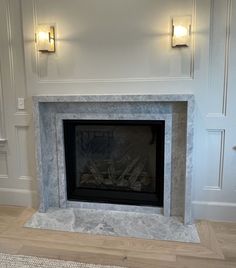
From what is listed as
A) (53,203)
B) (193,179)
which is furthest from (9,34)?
(193,179)

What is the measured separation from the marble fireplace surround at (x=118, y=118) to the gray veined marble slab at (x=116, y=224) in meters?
0.08

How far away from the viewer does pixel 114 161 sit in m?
3.04

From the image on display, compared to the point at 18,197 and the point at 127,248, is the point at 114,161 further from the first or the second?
the point at 18,197

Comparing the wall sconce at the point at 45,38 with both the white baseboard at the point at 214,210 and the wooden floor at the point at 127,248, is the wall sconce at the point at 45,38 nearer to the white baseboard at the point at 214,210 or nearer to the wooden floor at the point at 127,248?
the wooden floor at the point at 127,248

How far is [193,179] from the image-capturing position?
2.72 meters

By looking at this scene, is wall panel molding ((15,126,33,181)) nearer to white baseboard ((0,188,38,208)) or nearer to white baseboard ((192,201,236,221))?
white baseboard ((0,188,38,208))

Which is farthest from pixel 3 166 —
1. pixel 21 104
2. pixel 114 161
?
pixel 114 161

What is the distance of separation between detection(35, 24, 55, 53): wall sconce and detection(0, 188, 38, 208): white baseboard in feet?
5.30

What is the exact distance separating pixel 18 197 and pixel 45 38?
184 cm

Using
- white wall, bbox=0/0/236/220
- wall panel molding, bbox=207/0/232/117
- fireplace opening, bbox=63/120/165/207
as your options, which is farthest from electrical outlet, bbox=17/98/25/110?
wall panel molding, bbox=207/0/232/117

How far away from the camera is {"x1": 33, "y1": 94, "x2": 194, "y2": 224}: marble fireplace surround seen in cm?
261

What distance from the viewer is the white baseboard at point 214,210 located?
8.99 feet

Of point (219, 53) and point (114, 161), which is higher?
point (219, 53)

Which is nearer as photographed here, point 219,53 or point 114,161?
point 219,53
